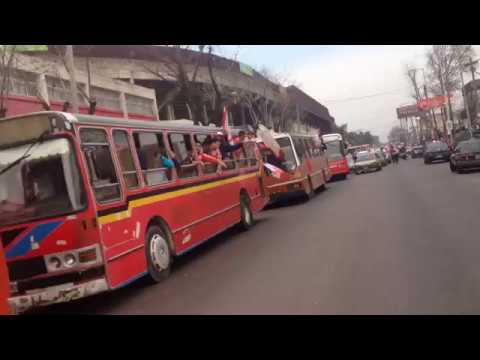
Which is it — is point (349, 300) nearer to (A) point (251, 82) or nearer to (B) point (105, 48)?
(B) point (105, 48)

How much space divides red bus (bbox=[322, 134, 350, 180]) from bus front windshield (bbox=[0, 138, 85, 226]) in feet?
81.8

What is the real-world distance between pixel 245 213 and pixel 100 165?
6.86 m

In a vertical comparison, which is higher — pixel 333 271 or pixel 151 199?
pixel 151 199

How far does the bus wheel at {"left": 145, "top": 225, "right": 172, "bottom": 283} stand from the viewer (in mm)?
8352

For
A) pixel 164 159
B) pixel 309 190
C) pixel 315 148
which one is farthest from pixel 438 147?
pixel 164 159

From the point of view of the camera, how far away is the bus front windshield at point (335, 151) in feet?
107

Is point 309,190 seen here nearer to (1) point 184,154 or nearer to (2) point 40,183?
(1) point 184,154

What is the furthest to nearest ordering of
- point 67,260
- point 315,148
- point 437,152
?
point 437,152 < point 315,148 < point 67,260

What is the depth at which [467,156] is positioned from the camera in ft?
75.8

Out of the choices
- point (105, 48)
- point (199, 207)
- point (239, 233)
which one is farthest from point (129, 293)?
point (105, 48)

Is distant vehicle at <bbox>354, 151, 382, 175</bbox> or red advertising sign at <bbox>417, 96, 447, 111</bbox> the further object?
red advertising sign at <bbox>417, 96, 447, 111</bbox>

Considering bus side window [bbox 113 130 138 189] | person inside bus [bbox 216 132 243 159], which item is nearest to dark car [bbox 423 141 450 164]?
person inside bus [bbox 216 132 243 159]

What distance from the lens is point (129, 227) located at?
7.75 m

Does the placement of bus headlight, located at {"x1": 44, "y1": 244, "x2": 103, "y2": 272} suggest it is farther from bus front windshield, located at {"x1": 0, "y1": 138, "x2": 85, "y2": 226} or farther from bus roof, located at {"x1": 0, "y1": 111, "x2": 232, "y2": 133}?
bus roof, located at {"x1": 0, "y1": 111, "x2": 232, "y2": 133}
